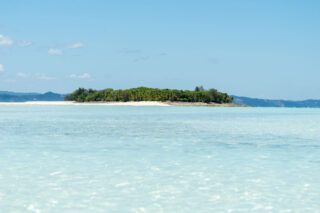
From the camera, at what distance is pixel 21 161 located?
17875mm

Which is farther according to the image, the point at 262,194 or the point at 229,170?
the point at 229,170

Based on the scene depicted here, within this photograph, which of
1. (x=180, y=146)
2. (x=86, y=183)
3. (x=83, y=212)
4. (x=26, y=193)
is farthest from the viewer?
(x=180, y=146)

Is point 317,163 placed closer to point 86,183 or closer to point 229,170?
point 229,170

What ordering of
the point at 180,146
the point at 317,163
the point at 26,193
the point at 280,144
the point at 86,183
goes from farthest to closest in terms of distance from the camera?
the point at 280,144, the point at 180,146, the point at 317,163, the point at 86,183, the point at 26,193

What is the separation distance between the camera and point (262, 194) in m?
12.1

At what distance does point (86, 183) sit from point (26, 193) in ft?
6.61

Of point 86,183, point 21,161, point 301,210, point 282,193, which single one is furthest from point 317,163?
point 21,161

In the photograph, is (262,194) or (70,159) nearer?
(262,194)

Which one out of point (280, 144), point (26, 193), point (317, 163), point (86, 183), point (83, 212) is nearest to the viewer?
point (83, 212)

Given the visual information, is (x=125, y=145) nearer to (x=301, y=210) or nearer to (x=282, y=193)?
(x=282, y=193)

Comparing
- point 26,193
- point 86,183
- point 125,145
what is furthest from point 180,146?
point 26,193

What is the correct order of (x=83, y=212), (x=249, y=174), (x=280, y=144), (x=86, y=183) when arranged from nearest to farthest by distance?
(x=83, y=212), (x=86, y=183), (x=249, y=174), (x=280, y=144)

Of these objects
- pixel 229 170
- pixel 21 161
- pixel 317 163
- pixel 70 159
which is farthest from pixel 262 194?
pixel 21 161

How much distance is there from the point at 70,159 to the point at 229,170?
23.6 ft
